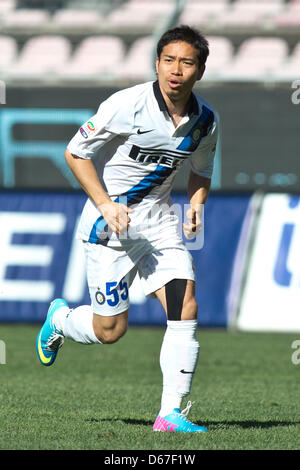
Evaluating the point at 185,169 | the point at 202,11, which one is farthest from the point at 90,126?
the point at 202,11

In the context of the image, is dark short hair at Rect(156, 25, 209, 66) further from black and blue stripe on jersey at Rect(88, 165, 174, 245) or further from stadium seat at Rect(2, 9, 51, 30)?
stadium seat at Rect(2, 9, 51, 30)

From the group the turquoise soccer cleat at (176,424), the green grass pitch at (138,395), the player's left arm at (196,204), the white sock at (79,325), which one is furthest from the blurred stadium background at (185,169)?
the turquoise soccer cleat at (176,424)

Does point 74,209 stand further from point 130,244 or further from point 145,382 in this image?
point 130,244

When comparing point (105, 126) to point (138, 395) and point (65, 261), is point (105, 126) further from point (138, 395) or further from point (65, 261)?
point (65, 261)

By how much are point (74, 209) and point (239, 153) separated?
3.17 m

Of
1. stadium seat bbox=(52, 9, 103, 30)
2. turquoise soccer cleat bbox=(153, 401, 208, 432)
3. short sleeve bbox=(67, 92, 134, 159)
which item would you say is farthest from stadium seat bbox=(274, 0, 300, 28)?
turquoise soccer cleat bbox=(153, 401, 208, 432)

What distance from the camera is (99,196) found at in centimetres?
529

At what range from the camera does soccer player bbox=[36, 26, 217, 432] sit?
525cm

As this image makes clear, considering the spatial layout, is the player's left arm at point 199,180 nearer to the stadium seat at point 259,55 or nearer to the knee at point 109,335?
the knee at point 109,335

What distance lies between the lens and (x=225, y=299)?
11.0 meters

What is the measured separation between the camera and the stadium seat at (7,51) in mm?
15594

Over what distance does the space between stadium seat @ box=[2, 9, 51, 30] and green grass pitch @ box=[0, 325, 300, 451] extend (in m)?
6.26

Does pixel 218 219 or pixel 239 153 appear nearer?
pixel 218 219

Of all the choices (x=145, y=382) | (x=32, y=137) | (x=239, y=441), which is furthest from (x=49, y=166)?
(x=239, y=441)
